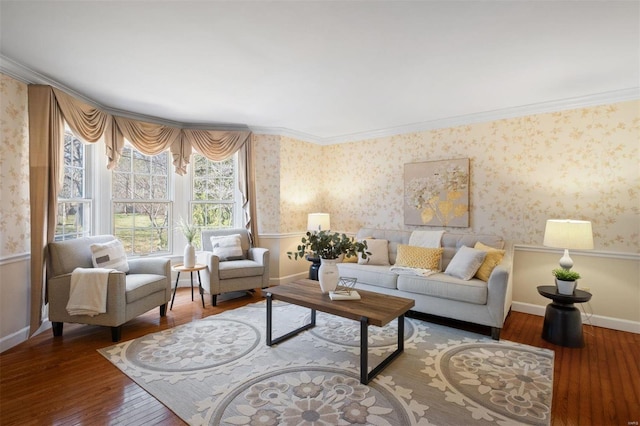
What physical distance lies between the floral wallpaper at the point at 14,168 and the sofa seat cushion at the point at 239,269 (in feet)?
6.07

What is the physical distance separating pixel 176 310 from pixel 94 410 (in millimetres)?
1804

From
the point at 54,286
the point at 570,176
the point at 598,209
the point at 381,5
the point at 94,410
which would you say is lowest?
the point at 94,410

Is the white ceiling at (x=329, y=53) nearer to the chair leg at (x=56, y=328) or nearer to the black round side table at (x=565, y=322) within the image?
the black round side table at (x=565, y=322)

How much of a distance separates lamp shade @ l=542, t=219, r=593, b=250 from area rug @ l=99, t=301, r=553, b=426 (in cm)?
101

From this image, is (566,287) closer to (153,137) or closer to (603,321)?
(603,321)

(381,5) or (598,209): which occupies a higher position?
(381,5)

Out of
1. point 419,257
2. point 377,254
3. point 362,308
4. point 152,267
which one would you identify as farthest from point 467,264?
point 152,267

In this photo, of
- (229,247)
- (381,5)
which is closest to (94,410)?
(229,247)

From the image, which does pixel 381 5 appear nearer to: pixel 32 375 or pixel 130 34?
pixel 130 34

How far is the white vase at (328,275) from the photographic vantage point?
274cm

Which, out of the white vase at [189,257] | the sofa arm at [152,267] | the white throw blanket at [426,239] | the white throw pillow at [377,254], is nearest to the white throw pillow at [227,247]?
the white vase at [189,257]

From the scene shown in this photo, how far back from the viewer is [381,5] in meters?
1.88

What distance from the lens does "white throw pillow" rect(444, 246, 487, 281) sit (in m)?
3.20

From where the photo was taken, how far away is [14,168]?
2.74 meters
